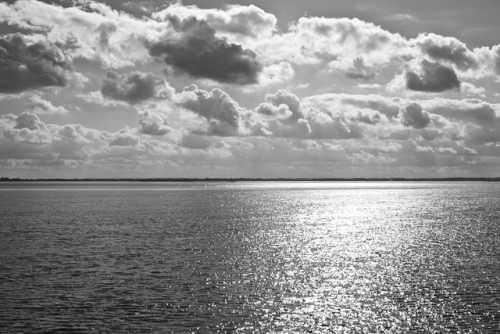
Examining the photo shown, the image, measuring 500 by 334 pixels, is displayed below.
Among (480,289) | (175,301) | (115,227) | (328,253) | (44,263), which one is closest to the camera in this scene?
(175,301)

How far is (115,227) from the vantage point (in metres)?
102

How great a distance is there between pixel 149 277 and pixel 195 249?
2134 centimetres

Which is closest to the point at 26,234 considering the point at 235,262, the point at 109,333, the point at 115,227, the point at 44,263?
the point at 115,227

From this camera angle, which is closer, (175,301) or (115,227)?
(175,301)

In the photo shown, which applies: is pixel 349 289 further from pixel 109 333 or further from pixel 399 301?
pixel 109 333

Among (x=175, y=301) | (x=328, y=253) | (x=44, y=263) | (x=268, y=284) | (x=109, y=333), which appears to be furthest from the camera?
(x=328, y=253)

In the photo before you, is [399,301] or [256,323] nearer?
[256,323]

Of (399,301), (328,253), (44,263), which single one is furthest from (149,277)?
(328,253)

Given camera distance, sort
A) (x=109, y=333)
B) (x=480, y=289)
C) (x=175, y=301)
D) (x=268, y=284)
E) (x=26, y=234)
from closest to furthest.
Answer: (x=109, y=333)
(x=175, y=301)
(x=480, y=289)
(x=268, y=284)
(x=26, y=234)

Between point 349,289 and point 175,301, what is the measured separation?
16.8 meters

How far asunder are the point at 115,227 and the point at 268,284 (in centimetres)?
6024

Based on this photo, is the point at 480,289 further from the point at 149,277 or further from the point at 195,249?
the point at 195,249

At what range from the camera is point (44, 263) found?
195 feet

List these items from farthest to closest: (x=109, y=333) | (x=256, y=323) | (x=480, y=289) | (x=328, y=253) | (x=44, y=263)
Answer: (x=328, y=253)
(x=44, y=263)
(x=480, y=289)
(x=256, y=323)
(x=109, y=333)
